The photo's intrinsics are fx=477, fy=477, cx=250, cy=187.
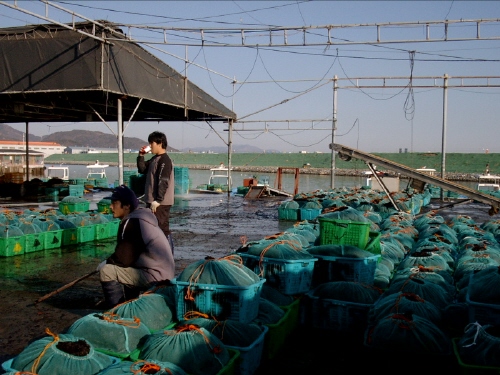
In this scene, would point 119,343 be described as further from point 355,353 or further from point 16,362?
point 355,353

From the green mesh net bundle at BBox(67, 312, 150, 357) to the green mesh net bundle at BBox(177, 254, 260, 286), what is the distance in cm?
64

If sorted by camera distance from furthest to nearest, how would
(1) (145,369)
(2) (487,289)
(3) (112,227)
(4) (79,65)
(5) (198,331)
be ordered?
(4) (79,65)
(3) (112,227)
(2) (487,289)
(5) (198,331)
(1) (145,369)

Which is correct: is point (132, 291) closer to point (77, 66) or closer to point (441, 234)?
point (441, 234)

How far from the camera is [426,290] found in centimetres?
476

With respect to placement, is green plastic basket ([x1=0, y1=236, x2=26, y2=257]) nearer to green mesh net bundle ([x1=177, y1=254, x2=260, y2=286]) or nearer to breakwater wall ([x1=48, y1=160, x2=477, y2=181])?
green mesh net bundle ([x1=177, y1=254, x2=260, y2=286])

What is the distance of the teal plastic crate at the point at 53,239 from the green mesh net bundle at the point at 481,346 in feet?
25.4

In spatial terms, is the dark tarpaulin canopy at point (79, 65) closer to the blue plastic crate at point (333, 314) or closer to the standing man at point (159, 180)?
the standing man at point (159, 180)

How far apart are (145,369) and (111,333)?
0.79 meters

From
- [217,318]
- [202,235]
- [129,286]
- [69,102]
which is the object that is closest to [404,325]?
[217,318]

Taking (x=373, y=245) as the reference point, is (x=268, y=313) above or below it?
below

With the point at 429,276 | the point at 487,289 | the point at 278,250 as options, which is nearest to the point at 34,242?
the point at 278,250

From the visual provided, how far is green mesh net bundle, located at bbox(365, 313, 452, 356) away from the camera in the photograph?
3660 mm

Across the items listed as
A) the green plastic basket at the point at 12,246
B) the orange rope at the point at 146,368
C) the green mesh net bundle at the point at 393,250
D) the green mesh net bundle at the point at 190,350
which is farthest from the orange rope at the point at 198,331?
the green plastic basket at the point at 12,246

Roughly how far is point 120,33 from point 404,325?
37.7 feet
